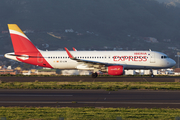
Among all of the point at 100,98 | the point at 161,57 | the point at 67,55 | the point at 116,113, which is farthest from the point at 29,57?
the point at 116,113

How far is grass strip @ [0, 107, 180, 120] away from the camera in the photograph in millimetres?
15125

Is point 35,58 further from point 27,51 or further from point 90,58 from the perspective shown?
point 90,58

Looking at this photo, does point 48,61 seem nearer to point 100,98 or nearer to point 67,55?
point 67,55

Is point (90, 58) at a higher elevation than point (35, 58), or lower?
lower

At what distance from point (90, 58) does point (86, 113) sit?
85.8ft

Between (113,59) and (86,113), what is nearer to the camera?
(86,113)

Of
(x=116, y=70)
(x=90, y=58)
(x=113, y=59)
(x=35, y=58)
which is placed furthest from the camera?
(x=35, y=58)

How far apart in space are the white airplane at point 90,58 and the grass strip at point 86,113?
22.5m

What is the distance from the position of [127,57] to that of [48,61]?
38.0ft

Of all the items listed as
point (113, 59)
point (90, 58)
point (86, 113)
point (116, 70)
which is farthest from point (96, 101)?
point (90, 58)

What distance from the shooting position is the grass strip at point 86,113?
15.1 meters

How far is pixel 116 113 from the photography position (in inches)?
637

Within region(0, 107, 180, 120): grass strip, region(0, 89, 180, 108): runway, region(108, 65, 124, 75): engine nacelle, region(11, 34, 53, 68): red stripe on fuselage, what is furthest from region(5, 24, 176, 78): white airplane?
region(0, 107, 180, 120): grass strip

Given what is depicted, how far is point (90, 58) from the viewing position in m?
42.3
